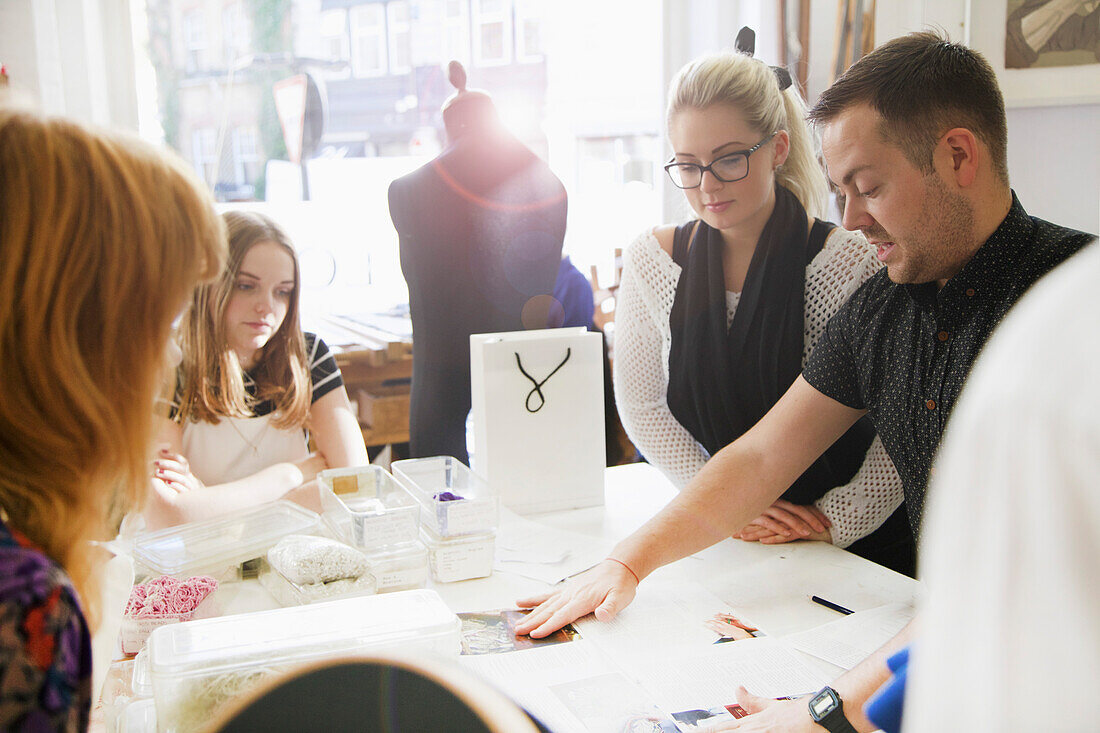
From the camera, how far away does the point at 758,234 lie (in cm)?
176

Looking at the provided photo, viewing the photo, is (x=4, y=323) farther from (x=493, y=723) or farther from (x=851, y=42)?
(x=851, y=42)

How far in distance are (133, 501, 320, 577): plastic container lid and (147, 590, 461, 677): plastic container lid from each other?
0.33m

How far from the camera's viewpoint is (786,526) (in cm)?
151

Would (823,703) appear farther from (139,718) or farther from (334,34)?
(334,34)

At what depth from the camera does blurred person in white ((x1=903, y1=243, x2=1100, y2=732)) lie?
0.97 ft

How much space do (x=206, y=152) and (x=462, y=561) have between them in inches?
94.2

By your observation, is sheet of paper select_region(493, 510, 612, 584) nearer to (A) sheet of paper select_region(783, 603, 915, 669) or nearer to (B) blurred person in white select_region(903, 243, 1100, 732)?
(A) sheet of paper select_region(783, 603, 915, 669)

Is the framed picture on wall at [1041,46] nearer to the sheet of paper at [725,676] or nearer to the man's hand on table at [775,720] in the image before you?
the sheet of paper at [725,676]

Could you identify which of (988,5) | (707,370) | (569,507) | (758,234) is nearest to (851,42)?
(988,5)

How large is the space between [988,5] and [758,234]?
1637mm

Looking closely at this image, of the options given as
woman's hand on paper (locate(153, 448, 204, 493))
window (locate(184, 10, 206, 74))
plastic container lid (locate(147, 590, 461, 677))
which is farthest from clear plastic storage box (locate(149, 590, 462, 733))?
window (locate(184, 10, 206, 74))

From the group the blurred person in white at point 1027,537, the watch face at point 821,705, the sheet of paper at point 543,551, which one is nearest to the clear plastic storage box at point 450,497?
the sheet of paper at point 543,551

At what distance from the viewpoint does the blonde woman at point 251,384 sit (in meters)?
1.90

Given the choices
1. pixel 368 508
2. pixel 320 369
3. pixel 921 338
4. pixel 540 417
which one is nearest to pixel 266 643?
pixel 368 508
